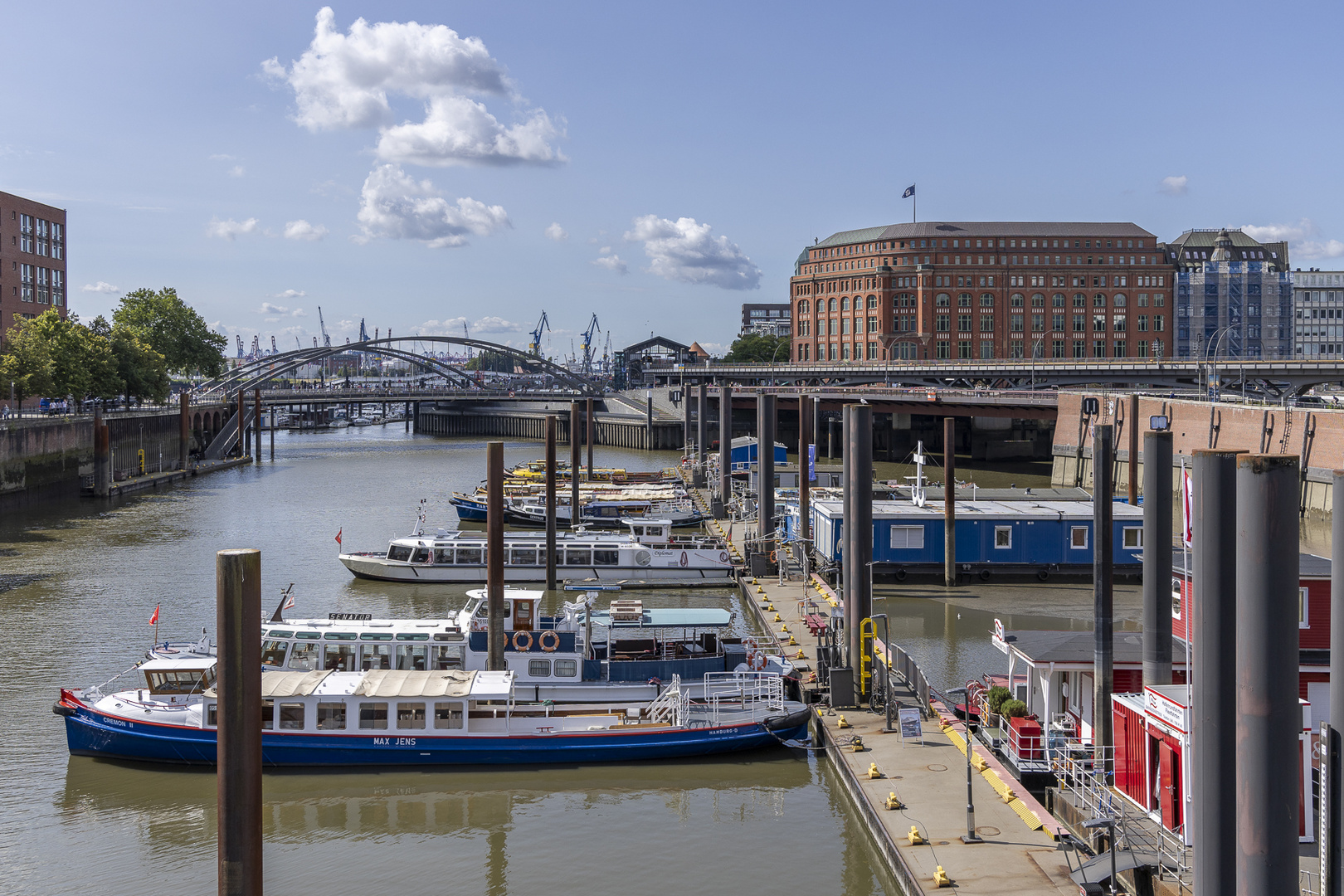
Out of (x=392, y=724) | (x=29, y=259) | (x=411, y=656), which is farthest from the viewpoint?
(x=29, y=259)

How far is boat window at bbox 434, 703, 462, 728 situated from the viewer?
964 inches

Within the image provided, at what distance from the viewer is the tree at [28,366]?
7844 cm

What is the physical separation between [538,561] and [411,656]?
1799 centimetres

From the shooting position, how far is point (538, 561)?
1786 inches

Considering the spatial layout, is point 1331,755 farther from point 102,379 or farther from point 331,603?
point 102,379

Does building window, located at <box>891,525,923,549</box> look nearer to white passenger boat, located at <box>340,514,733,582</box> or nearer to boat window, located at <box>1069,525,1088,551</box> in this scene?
boat window, located at <box>1069,525,1088,551</box>

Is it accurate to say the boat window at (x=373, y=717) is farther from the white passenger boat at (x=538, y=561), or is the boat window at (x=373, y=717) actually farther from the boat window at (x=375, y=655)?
the white passenger boat at (x=538, y=561)

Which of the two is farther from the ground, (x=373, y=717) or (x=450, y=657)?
(x=450, y=657)

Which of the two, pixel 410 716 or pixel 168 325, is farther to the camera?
pixel 168 325

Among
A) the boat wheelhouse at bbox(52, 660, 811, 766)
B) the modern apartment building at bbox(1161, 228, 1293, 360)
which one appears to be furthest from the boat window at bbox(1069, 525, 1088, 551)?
the modern apartment building at bbox(1161, 228, 1293, 360)

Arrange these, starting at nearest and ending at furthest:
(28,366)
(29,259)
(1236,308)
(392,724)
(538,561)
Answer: (392,724) < (538,561) < (28,366) < (29,259) < (1236,308)

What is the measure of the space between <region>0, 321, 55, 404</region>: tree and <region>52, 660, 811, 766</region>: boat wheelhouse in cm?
6302

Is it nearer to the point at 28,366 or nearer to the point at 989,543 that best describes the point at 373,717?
the point at 989,543

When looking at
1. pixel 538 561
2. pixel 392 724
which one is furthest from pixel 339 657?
pixel 538 561
